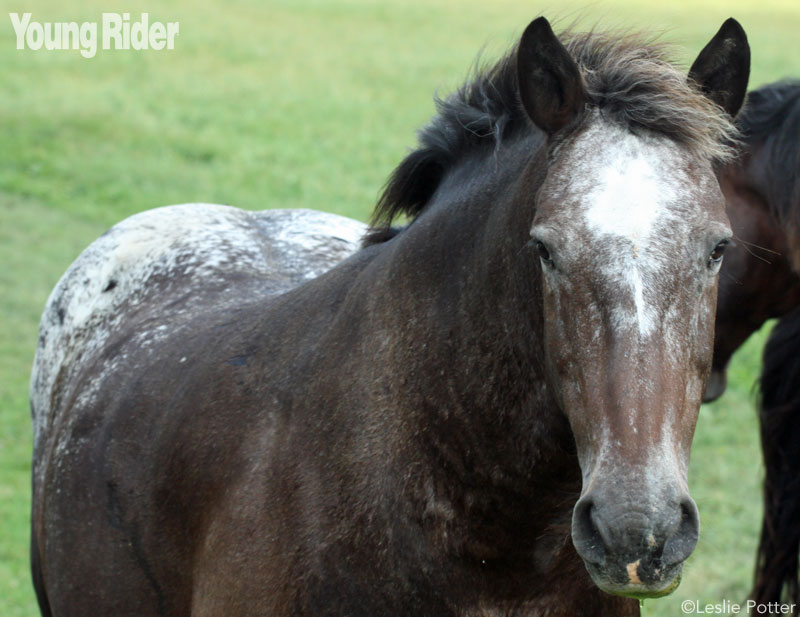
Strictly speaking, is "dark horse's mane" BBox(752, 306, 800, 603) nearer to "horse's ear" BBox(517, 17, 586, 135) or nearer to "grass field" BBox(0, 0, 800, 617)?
"grass field" BBox(0, 0, 800, 617)

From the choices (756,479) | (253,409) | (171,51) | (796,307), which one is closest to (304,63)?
(171,51)

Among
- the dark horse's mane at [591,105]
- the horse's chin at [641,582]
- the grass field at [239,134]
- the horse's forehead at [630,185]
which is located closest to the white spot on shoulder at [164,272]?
the dark horse's mane at [591,105]

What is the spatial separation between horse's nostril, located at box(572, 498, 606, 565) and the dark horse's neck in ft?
1.03

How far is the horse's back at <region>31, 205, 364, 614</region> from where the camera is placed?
2.95m

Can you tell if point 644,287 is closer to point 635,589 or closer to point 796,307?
point 635,589

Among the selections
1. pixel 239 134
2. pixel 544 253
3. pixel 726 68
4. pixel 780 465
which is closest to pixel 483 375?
pixel 544 253

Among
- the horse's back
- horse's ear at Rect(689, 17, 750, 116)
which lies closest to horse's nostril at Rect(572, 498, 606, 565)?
horse's ear at Rect(689, 17, 750, 116)

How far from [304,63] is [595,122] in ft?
54.4

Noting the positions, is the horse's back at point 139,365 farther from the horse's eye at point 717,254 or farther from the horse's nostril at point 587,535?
the horse's eye at point 717,254

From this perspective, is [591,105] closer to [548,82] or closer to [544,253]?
[548,82]

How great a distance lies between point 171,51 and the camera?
17.9 m

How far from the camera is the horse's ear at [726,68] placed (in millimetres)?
2211

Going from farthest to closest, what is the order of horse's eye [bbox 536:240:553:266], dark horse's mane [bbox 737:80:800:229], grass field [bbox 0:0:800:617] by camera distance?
1. grass field [bbox 0:0:800:617]
2. dark horse's mane [bbox 737:80:800:229]
3. horse's eye [bbox 536:240:553:266]

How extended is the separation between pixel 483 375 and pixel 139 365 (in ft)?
4.77
